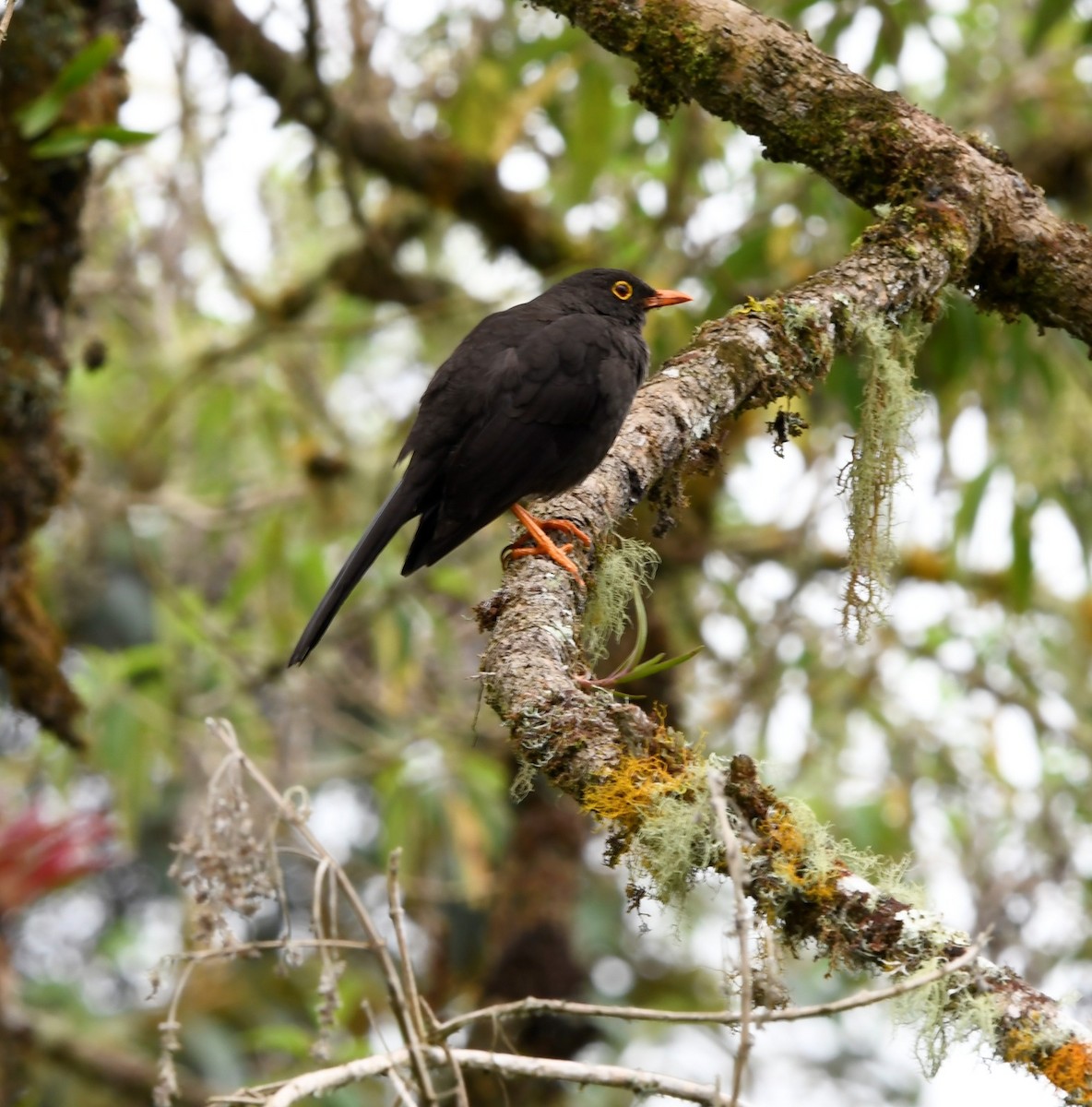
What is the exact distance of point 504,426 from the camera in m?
4.26

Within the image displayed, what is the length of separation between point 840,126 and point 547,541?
1.15 meters

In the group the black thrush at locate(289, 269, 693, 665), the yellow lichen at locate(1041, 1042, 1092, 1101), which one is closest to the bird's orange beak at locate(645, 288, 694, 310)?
the black thrush at locate(289, 269, 693, 665)

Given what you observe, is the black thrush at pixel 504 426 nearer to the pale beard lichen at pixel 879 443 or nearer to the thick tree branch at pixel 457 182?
the pale beard lichen at pixel 879 443

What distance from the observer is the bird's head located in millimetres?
5039

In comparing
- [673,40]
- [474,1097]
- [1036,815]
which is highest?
[673,40]

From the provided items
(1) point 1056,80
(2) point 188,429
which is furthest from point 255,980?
(1) point 1056,80

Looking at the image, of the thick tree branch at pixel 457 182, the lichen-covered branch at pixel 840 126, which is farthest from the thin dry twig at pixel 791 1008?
the thick tree branch at pixel 457 182

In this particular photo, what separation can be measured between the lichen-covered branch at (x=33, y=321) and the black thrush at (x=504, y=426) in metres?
1.26

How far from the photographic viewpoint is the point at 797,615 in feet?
25.8

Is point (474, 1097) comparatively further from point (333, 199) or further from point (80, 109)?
point (333, 199)

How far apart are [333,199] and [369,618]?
184 inches

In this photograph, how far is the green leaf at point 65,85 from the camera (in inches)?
162

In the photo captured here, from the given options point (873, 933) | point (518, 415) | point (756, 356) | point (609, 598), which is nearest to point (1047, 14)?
point (518, 415)

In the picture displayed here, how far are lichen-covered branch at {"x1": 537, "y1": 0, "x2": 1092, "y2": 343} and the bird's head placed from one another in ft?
5.66
